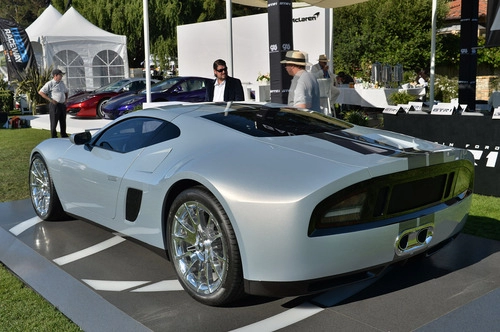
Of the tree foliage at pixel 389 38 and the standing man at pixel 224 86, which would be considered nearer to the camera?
the standing man at pixel 224 86

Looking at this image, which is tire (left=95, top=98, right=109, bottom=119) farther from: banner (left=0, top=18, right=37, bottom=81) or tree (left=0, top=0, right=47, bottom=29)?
tree (left=0, top=0, right=47, bottom=29)

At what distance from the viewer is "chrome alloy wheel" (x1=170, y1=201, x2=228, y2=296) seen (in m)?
3.47

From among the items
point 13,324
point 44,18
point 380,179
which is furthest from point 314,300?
point 44,18

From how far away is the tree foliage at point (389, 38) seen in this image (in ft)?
84.7

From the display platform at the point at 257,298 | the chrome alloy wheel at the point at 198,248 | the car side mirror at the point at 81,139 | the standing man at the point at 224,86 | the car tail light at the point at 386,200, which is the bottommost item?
the display platform at the point at 257,298

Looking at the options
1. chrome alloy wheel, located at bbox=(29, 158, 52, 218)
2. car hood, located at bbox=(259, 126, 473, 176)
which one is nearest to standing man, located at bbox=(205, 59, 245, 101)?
chrome alloy wheel, located at bbox=(29, 158, 52, 218)

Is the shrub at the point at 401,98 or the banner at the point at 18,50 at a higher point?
the banner at the point at 18,50

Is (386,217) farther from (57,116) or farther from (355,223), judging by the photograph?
(57,116)

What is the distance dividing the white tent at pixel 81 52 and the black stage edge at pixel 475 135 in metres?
17.5

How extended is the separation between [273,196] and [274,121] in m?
1.25

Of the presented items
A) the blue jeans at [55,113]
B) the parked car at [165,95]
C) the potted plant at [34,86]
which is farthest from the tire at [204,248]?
the potted plant at [34,86]

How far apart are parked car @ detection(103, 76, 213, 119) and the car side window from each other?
10.6 metres

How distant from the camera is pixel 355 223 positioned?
3223 mm

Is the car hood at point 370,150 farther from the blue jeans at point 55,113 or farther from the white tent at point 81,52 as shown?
the white tent at point 81,52
